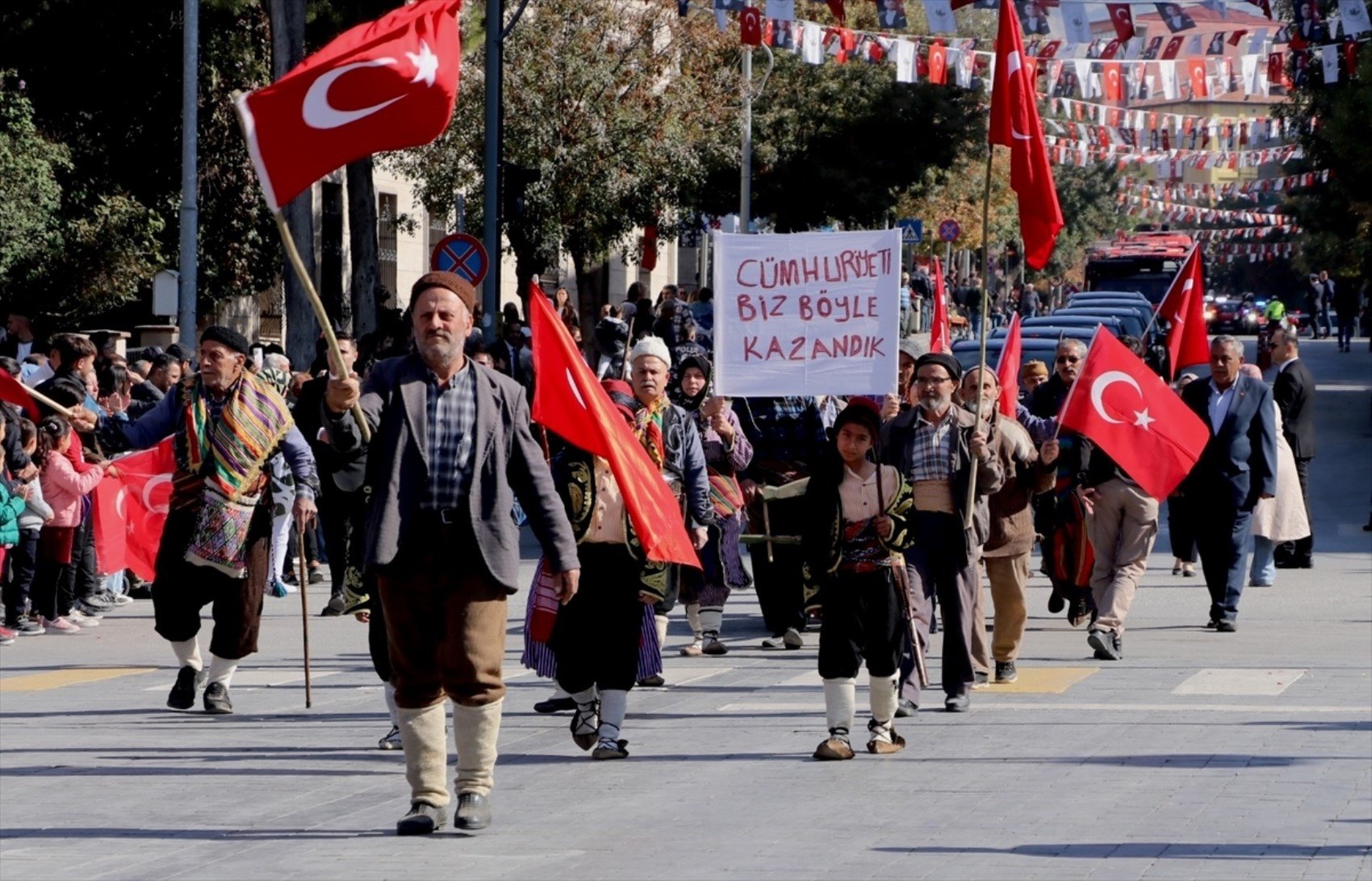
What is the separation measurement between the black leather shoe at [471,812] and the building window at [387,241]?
31.5 meters

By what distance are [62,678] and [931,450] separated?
5.05 meters

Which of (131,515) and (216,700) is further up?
(131,515)

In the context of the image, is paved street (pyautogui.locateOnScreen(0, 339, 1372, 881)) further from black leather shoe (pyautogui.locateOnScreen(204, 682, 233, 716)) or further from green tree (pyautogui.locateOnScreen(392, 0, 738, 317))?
green tree (pyautogui.locateOnScreen(392, 0, 738, 317))

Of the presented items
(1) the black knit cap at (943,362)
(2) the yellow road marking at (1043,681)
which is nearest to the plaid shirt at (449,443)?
(1) the black knit cap at (943,362)

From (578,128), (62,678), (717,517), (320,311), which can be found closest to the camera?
(320,311)

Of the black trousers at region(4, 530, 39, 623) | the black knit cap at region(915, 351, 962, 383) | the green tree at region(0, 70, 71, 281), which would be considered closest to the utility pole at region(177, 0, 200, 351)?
the green tree at region(0, 70, 71, 281)

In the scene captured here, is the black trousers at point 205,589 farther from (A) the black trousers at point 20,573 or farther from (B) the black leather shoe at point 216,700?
(A) the black trousers at point 20,573

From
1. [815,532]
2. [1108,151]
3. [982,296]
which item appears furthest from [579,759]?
[1108,151]

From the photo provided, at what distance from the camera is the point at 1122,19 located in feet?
84.4

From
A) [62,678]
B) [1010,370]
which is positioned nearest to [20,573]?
[62,678]

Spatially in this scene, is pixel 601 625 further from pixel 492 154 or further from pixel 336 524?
pixel 492 154

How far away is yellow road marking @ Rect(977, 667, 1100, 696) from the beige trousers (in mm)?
539

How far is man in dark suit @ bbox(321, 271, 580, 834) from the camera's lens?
7461mm

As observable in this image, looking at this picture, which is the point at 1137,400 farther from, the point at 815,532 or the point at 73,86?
the point at 73,86
